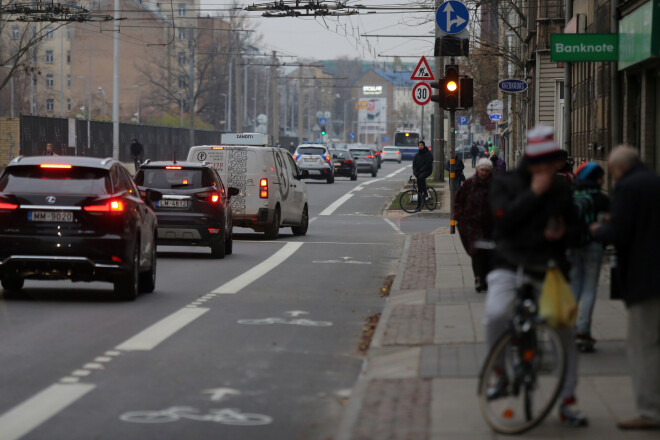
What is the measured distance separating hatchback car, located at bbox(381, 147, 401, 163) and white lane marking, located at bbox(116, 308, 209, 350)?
95737 mm

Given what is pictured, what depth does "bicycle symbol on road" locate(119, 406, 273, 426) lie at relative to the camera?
25.4 ft

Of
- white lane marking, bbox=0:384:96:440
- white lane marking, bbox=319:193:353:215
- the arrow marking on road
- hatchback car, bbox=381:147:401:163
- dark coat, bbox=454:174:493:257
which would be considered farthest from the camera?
hatchback car, bbox=381:147:401:163

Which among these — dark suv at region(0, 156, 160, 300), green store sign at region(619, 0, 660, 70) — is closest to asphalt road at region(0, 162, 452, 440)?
dark suv at region(0, 156, 160, 300)

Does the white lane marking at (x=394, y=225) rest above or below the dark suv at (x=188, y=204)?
below

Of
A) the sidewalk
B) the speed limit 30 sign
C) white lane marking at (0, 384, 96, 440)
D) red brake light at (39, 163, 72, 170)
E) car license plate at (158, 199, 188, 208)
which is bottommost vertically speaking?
white lane marking at (0, 384, 96, 440)

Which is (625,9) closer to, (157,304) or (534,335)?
(157,304)

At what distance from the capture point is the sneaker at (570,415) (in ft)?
23.3

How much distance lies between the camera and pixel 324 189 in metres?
51.7

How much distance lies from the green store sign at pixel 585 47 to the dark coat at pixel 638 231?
9.97 meters

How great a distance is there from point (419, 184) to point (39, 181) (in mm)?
23445

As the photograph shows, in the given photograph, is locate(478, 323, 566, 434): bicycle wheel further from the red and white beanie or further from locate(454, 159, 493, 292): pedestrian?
locate(454, 159, 493, 292): pedestrian

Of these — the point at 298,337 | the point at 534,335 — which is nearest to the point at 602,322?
the point at 298,337

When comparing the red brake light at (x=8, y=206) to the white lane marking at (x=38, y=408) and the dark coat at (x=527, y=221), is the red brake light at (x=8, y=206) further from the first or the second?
the dark coat at (x=527, y=221)

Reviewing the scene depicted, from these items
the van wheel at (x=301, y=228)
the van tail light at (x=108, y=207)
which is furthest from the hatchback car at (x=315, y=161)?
the van tail light at (x=108, y=207)
